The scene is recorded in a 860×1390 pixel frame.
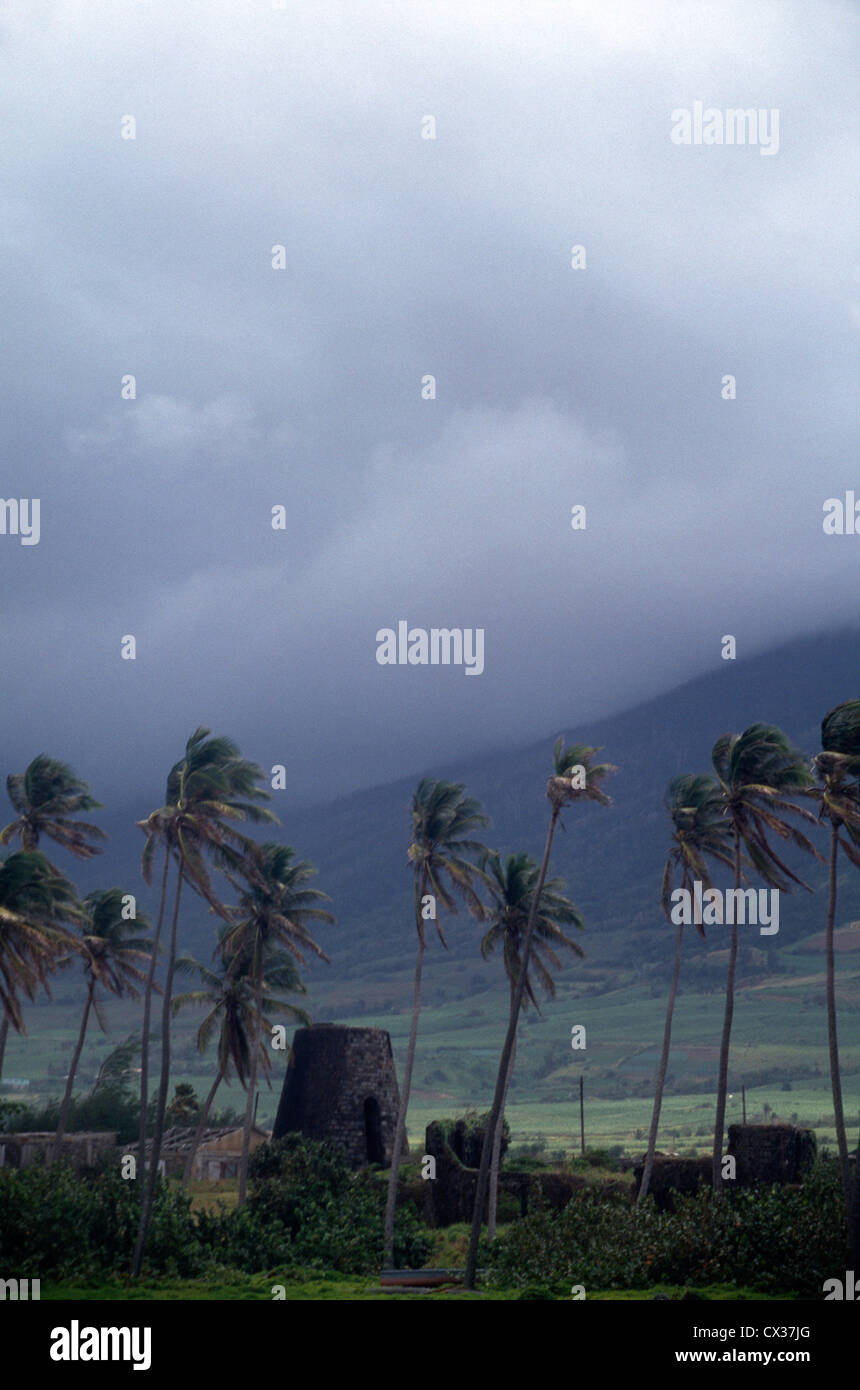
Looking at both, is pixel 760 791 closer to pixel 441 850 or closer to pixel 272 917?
→ pixel 441 850

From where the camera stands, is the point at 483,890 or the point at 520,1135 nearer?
the point at 483,890

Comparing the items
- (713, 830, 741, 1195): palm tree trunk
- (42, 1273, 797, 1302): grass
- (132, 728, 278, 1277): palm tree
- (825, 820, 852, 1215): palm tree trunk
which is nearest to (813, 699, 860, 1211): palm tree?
(825, 820, 852, 1215): palm tree trunk

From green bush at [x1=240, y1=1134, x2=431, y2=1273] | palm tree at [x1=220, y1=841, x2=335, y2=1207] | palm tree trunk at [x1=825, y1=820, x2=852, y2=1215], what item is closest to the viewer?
palm tree trunk at [x1=825, y1=820, x2=852, y2=1215]

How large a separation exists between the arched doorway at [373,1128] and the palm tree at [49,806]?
2314cm

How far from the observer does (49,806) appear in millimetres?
59500

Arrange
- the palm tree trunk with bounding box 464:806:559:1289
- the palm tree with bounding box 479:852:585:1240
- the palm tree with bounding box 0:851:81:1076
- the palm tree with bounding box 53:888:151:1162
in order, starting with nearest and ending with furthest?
the palm tree with bounding box 0:851:81:1076 → the palm tree trunk with bounding box 464:806:559:1289 → the palm tree with bounding box 479:852:585:1240 → the palm tree with bounding box 53:888:151:1162

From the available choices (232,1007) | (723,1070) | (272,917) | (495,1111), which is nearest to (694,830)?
(723,1070)

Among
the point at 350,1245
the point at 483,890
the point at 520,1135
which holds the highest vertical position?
the point at 483,890

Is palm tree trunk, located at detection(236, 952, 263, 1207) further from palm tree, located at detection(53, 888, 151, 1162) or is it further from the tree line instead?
palm tree, located at detection(53, 888, 151, 1162)

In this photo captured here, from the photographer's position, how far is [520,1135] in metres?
196

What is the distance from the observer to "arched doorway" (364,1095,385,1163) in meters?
73.1
